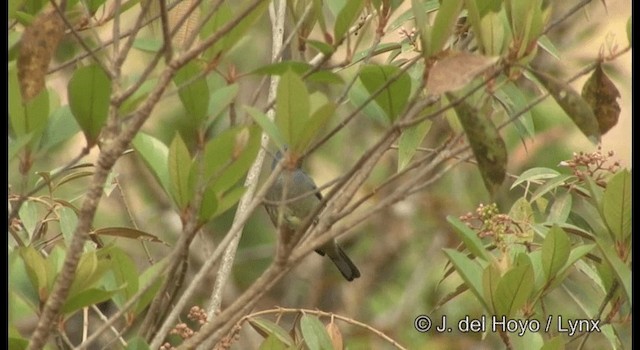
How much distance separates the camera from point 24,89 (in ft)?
4.00

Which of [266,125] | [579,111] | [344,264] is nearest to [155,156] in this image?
[266,125]

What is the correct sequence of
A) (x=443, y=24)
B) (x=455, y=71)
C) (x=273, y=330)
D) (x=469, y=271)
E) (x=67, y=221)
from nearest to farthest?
1. (x=455, y=71)
2. (x=443, y=24)
3. (x=469, y=271)
4. (x=273, y=330)
5. (x=67, y=221)

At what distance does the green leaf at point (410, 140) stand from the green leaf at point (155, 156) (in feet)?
1.46

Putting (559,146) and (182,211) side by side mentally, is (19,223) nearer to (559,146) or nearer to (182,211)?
(182,211)

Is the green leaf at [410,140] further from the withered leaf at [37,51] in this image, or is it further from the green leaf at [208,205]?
the withered leaf at [37,51]

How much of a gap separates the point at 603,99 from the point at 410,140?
382 mm

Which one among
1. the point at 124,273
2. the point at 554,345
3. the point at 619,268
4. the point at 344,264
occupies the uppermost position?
the point at 124,273

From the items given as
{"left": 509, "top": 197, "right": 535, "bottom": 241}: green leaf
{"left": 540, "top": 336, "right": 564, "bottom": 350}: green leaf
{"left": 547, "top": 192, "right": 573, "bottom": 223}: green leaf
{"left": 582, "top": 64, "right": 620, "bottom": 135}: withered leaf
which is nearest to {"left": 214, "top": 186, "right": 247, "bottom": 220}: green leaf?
{"left": 582, "top": 64, "right": 620, "bottom": 135}: withered leaf

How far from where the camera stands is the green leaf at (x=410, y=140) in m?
1.67

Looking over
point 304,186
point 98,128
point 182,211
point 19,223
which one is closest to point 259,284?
point 182,211

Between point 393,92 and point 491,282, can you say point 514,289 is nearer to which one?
point 491,282

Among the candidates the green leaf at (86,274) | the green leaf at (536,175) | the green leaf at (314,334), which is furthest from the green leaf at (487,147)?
the green leaf at (536,175)

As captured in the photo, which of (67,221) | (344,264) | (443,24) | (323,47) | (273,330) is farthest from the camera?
(344,264)

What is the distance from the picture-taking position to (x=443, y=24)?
1279mm
